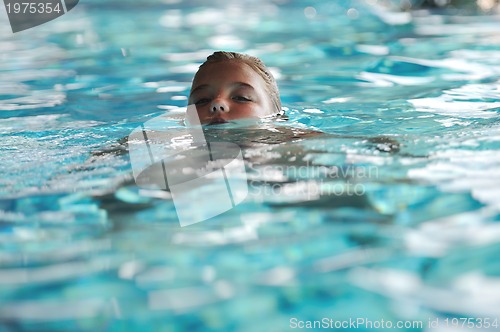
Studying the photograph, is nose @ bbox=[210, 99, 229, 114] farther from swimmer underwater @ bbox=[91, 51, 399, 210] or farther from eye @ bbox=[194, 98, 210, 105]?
eye @ bbox=[194, 98, 210, 105]

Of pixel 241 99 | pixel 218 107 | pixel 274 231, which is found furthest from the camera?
pixel 241 99

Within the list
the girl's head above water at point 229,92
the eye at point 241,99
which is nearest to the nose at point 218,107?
the girl's head above water at point 229,92

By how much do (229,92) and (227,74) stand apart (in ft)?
0.38

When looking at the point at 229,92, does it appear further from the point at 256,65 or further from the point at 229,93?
the point at 256,65

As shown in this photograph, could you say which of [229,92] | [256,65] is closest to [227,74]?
[229,92]

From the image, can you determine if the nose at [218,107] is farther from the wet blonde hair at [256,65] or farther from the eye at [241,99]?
the wet blonde hair at [256,65]

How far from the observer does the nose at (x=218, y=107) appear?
3.40 meters

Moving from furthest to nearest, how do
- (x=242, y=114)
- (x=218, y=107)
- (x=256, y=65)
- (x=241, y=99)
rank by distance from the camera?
(x=256, y=65)
(x=241, y=99)
(x=242, y=114)
(x=218, y=107)

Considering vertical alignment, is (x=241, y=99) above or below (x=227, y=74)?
below

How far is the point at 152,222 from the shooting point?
204cm

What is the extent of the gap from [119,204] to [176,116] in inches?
78.1

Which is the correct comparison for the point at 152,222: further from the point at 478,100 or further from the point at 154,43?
the point at 154,43

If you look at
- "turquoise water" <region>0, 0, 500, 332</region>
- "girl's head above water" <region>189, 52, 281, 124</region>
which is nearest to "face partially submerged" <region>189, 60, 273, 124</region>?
"girl's head above water" <region>189, 52, 281, 124</region>

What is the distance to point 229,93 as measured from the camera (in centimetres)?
360
